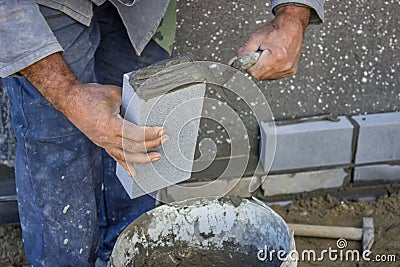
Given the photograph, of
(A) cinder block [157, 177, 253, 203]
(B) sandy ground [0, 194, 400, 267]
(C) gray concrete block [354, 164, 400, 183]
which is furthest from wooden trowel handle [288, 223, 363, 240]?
(C) gray concrete block [354, 164, 400, 183]

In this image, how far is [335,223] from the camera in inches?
112

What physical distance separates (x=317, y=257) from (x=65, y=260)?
1.04 meters

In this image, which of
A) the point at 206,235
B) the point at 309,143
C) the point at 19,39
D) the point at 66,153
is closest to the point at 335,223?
the point at 309,143

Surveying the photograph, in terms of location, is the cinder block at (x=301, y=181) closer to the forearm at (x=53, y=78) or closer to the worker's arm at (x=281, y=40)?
the worker's arm at (x=281, y=40)

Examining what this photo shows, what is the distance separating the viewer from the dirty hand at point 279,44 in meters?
1.84

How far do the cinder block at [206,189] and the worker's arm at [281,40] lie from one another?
3.35ft

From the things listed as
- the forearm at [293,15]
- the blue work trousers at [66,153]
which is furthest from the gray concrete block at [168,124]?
the forearm at [293,15]

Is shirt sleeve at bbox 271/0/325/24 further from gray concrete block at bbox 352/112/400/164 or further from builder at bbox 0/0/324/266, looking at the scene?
gray concrete block at bbox 352/112/400/164

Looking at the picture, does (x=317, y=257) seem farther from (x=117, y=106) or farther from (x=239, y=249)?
(x=117, y=106)

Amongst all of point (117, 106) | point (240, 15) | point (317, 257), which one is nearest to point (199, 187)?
point (317, 257)

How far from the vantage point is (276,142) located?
2.90 metres

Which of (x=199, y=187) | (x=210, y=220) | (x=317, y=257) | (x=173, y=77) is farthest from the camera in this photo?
(x=199, y=187)

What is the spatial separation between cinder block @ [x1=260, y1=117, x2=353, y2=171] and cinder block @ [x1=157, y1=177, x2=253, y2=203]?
146 millimetres

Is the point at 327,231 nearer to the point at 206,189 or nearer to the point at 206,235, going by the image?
the point at 206,189
